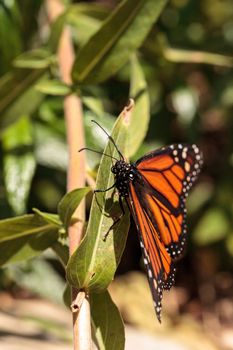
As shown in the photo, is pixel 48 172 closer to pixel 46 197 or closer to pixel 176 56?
pixel 46 197

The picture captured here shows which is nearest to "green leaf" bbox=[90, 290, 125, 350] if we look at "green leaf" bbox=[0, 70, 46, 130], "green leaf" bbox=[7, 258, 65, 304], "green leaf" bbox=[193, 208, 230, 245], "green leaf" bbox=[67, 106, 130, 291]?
"green leaf" bbox=[67, 106, 130, 291]

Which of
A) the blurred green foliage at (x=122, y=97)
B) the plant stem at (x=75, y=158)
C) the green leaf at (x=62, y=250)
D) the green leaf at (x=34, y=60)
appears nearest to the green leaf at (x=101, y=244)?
the plant stem at (x=75, y=158)

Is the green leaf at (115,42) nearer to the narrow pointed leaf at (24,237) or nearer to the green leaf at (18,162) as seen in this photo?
the green leaf at (18,162)

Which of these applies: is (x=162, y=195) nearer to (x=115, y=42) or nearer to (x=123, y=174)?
(x=123, y=174)

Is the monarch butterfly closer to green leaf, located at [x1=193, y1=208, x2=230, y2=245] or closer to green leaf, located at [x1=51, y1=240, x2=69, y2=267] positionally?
green leaf, located at [x1=51, y1=240, x2=69, y2=267]

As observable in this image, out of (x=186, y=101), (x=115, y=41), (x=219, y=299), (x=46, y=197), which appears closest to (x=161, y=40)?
(x=186, y=101)

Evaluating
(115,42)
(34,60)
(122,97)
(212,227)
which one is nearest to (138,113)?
(115,42)
